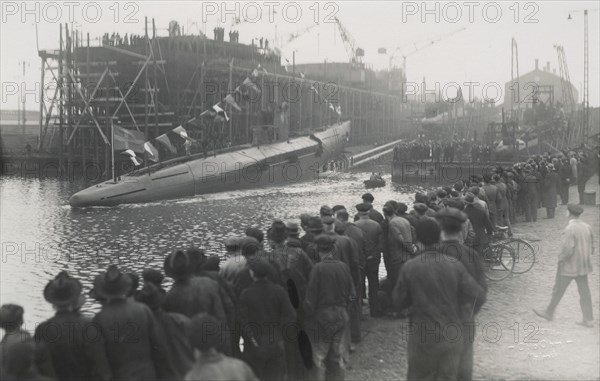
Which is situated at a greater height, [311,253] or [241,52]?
[241,52]

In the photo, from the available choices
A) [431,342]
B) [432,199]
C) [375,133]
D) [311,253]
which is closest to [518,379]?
[431,342]

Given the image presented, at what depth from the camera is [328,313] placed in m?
7.15

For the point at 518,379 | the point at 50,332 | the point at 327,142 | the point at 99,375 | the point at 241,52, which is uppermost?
the point at 241,52

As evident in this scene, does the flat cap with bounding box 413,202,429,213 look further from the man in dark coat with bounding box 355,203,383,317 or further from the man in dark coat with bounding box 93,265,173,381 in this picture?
the man in dark coat with bounding box 93,265,173,381

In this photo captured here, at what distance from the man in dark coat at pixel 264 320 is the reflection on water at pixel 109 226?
6.12 meters

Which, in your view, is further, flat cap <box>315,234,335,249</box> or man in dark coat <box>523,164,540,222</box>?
man in dark coat <box>523,164,540,222</box>

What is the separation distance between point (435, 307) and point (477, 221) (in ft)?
23.5

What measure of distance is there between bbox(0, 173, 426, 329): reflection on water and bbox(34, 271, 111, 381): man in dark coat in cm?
623

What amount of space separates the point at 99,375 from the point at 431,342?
3118 millimetres

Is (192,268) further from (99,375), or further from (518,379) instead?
(518,379)

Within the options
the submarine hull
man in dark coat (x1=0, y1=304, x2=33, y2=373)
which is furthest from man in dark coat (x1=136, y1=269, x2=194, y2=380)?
the submarine hull

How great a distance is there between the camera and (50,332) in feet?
17.2

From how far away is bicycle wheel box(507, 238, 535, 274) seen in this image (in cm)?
1303

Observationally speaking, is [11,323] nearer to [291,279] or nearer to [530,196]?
[291,279]
